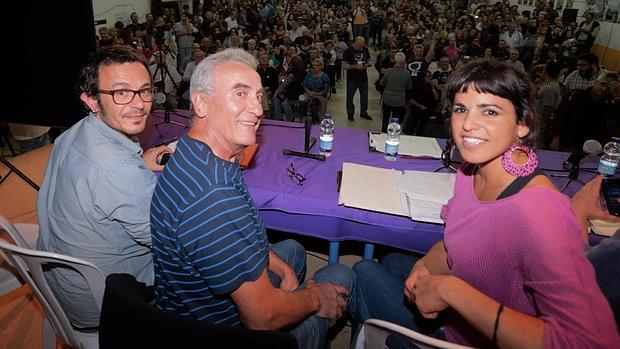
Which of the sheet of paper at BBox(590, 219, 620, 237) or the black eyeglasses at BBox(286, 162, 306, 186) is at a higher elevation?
the black eyeglasses at BBox(286, 162, 306, 186)

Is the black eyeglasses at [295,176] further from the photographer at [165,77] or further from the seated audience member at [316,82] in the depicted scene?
the photographer at [165,77]

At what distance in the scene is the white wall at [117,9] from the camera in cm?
997

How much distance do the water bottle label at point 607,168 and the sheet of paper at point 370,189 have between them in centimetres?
136

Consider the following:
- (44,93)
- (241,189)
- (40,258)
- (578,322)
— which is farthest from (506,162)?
(44,93)

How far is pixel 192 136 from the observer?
131 centimetres

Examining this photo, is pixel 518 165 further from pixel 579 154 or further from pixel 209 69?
pixel 579 154

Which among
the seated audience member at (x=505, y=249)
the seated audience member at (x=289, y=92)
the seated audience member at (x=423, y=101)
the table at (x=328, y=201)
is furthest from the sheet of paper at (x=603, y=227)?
the seated audience member at (x=289, y=92)

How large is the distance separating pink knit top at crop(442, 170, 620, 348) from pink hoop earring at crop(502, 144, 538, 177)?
0.11 meters

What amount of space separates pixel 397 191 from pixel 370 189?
15 cm

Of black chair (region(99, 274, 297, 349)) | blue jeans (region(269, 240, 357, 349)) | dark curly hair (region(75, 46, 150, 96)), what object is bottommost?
blue jeans (region(269, 240, 357, 349))

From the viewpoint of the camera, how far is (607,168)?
93.4 inches

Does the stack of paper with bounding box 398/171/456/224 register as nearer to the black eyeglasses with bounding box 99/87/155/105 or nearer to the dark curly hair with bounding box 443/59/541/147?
the dark curly hair with bounding box 443/59/541/147

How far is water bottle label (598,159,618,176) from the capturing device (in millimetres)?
2363

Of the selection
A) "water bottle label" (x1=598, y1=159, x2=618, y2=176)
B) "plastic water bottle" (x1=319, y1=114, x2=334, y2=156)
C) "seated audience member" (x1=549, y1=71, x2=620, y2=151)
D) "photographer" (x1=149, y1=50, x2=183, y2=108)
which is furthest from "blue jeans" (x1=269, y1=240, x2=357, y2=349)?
"photographer" (x1=149, y1=50, x2=183, y2=108)
